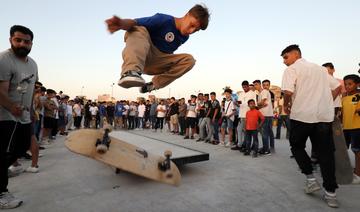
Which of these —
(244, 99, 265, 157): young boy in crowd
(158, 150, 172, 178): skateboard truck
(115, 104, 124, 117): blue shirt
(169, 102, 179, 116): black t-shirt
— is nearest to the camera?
(158, 150, 172, 178): skateboard truck

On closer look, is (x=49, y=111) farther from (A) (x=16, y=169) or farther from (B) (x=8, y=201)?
(B) (x=8, y=201)

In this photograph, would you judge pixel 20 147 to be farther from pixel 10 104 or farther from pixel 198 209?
pixel 198 209

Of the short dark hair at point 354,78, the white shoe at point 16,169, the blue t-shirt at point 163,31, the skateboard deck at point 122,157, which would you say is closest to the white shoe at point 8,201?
the white shoe at point 16,169

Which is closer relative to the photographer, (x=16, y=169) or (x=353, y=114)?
(x=353, y=114)

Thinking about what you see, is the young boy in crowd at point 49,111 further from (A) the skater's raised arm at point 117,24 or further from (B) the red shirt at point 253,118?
(A) the skater's raised arm at point 117,24

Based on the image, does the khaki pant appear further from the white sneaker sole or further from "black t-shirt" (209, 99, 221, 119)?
"black t-shirt" (209, 99, 221, 119)

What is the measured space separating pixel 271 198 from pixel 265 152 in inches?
127

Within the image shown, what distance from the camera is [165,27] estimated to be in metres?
2.64

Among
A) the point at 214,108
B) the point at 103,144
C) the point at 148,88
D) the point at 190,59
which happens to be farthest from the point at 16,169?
the point at 214,108

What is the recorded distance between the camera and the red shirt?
21.5 feet

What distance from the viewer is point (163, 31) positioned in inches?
105

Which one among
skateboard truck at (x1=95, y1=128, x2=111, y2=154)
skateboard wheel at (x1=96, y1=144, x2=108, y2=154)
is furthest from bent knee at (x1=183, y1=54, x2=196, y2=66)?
skateboard wheel at (x1=96, y1=144, x2=108, y2=154)

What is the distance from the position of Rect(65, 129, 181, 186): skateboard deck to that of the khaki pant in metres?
0.66

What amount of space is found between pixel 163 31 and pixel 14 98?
2.03 meters
